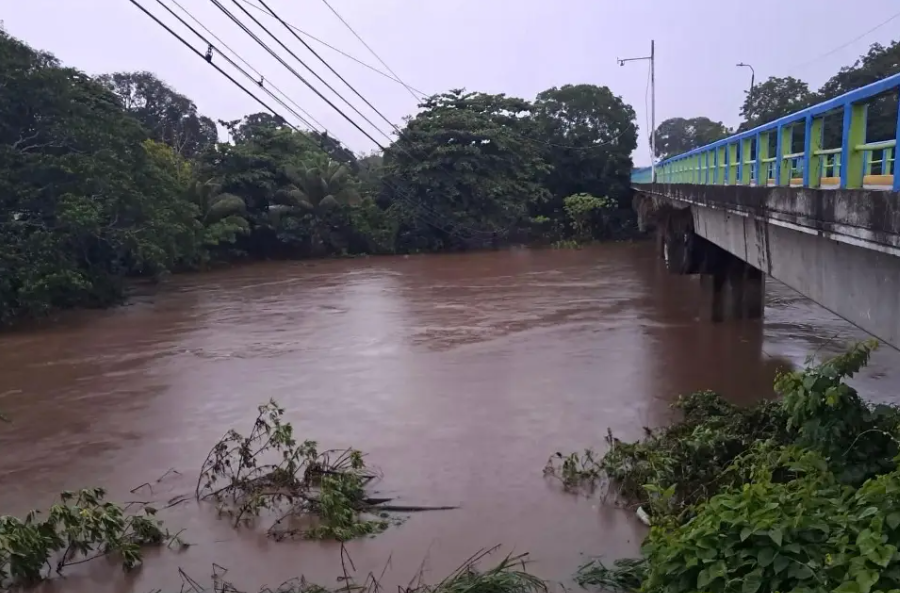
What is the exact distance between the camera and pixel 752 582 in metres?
3.58

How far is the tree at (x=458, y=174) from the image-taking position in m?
30.9

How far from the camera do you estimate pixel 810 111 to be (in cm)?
651

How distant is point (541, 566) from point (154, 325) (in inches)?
505

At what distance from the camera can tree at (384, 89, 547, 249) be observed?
3089 centimetres

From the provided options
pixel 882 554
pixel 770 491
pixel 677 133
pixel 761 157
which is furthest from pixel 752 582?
pixel 677 133

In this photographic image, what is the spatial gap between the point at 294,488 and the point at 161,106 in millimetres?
44671

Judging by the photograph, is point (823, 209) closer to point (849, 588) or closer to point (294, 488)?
point (849, 588)

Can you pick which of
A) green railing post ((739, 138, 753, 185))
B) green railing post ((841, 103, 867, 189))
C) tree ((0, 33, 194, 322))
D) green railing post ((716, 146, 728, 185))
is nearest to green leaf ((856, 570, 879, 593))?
green railing post ((841, 103, 867, 189))

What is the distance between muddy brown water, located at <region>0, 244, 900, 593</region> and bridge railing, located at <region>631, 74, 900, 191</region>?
292 cm

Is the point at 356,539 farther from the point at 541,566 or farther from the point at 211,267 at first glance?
the point at 211,267

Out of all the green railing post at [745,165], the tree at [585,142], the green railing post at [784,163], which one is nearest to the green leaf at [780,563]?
the green railing post at [784,163]

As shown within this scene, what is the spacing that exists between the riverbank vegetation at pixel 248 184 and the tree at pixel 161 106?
0.37 feet

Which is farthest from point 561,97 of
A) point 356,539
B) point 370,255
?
point 356,539

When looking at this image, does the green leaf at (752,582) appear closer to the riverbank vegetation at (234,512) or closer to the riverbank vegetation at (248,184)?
the riverbank vegetation at (234,512)
